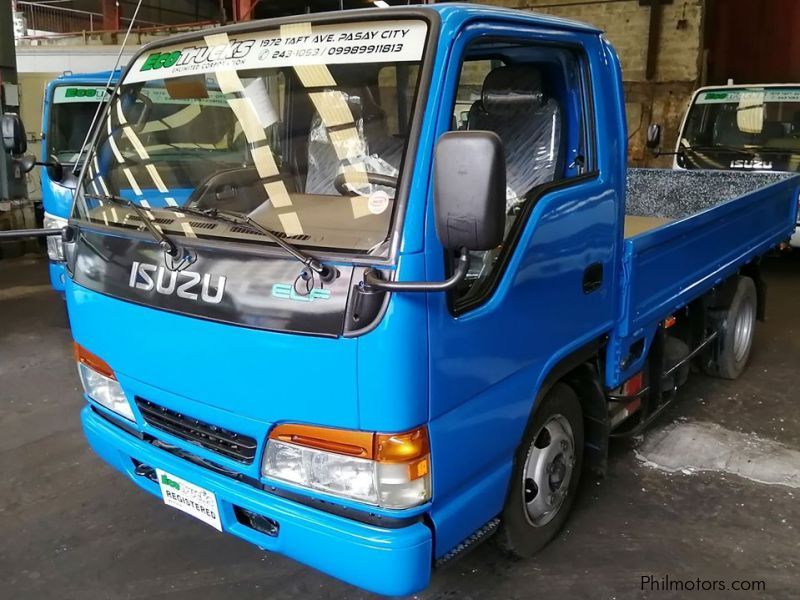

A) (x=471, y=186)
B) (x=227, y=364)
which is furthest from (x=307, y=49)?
(x=227, y=364)

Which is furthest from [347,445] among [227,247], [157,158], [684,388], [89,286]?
[684,388]

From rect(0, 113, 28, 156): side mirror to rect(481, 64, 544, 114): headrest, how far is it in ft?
10.4

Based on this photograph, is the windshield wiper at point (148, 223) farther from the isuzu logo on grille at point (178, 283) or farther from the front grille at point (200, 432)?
the front grille at point (200, 432)

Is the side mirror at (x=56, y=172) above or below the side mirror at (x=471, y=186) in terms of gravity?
below

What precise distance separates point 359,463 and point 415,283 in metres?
0.56

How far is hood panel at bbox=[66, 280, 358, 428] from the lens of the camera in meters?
1.97

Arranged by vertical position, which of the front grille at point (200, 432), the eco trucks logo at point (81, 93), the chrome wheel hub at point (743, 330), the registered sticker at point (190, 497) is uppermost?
the eco trucks logo at point (81, 93)

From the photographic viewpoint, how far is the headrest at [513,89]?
2.66 m

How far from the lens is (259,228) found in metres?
2.12

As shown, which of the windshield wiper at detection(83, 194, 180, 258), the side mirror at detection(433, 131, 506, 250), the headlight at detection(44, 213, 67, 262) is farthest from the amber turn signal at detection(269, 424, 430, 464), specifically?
the headlight at detection(44, 213, 67, 262)

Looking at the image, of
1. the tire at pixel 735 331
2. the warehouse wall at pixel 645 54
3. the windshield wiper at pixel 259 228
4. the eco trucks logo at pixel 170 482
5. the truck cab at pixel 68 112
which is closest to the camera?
the windshield wiper at pixel 259 228

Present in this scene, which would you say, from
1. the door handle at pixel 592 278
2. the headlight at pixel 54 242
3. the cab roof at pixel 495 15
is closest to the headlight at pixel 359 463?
the door handle at pixel 592 278

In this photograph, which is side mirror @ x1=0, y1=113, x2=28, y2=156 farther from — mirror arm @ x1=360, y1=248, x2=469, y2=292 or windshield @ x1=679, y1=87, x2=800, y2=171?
windshield @ x1=679, y1=87, x2=800, y2=171

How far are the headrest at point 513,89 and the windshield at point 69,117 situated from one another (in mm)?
5431
